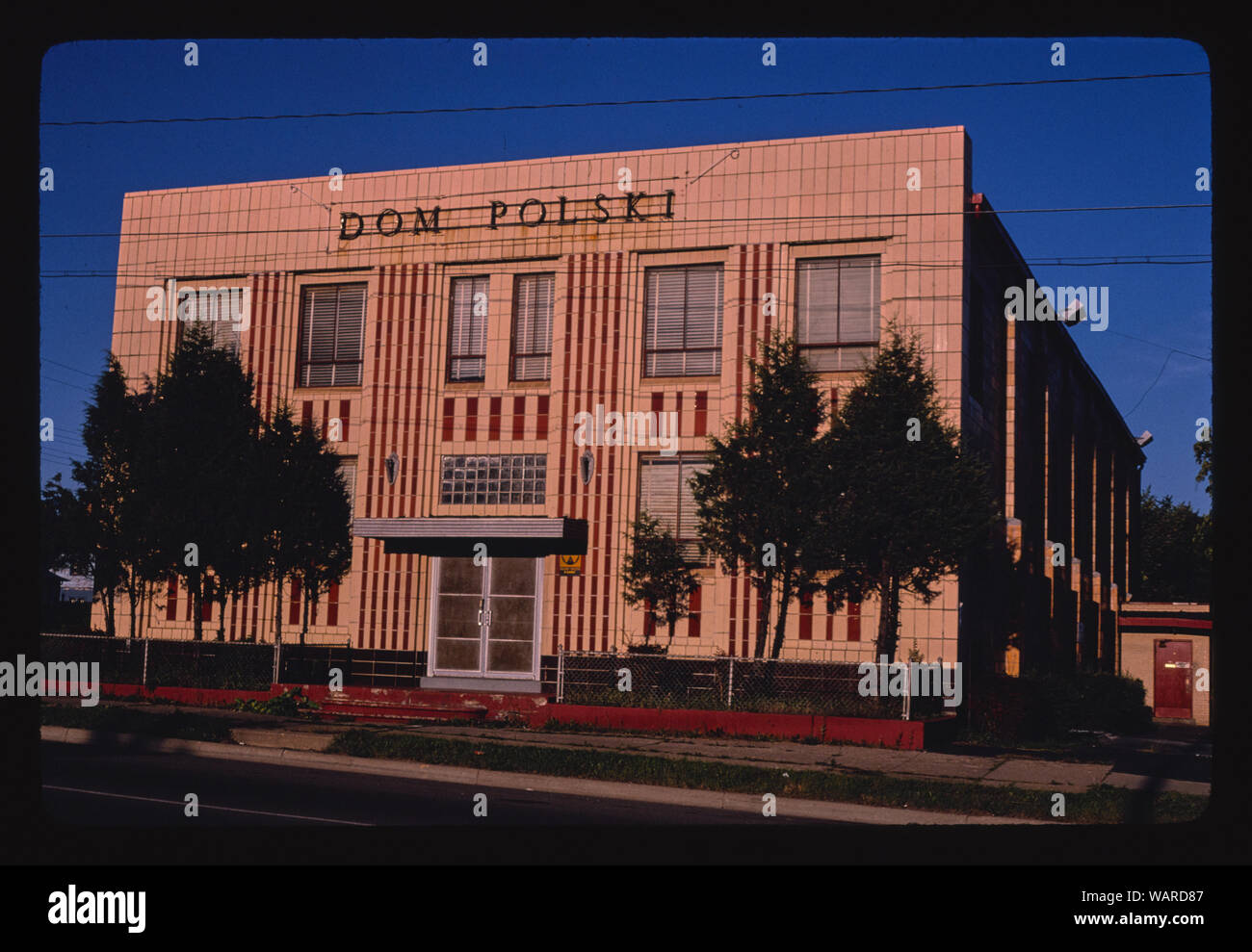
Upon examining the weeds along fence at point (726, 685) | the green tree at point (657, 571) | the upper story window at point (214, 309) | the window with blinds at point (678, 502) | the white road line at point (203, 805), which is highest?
the upper story window at point (214, 309)

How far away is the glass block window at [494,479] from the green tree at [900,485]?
6302 mm

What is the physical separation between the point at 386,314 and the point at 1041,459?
65.1 feet

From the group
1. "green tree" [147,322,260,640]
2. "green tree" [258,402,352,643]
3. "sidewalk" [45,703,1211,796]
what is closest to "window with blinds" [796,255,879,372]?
"sidewalk" [45,703,1211,796]

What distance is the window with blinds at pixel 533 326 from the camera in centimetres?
2022

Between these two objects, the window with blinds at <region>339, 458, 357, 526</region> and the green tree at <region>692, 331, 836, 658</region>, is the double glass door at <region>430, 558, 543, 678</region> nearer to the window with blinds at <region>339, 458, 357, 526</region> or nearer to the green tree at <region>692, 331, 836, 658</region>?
the window with blinds at <region>339, 458, 357, 526</region>

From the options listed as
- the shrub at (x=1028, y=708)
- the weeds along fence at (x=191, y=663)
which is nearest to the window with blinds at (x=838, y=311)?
the shrub at (x=1028, y=708)

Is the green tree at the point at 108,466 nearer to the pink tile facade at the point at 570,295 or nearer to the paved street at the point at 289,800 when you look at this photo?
the pink tile facade at the point at 570,295

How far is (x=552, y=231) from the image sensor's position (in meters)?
20.2

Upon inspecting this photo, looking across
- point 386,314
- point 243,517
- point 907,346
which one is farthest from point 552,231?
point 243,517

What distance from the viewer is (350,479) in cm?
2325

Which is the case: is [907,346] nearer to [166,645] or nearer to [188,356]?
[188,356]

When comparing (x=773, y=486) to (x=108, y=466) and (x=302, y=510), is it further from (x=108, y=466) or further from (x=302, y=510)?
(x=108, y=466)

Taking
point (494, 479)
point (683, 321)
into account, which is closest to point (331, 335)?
point (494, 479)

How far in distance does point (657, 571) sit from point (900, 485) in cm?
496
